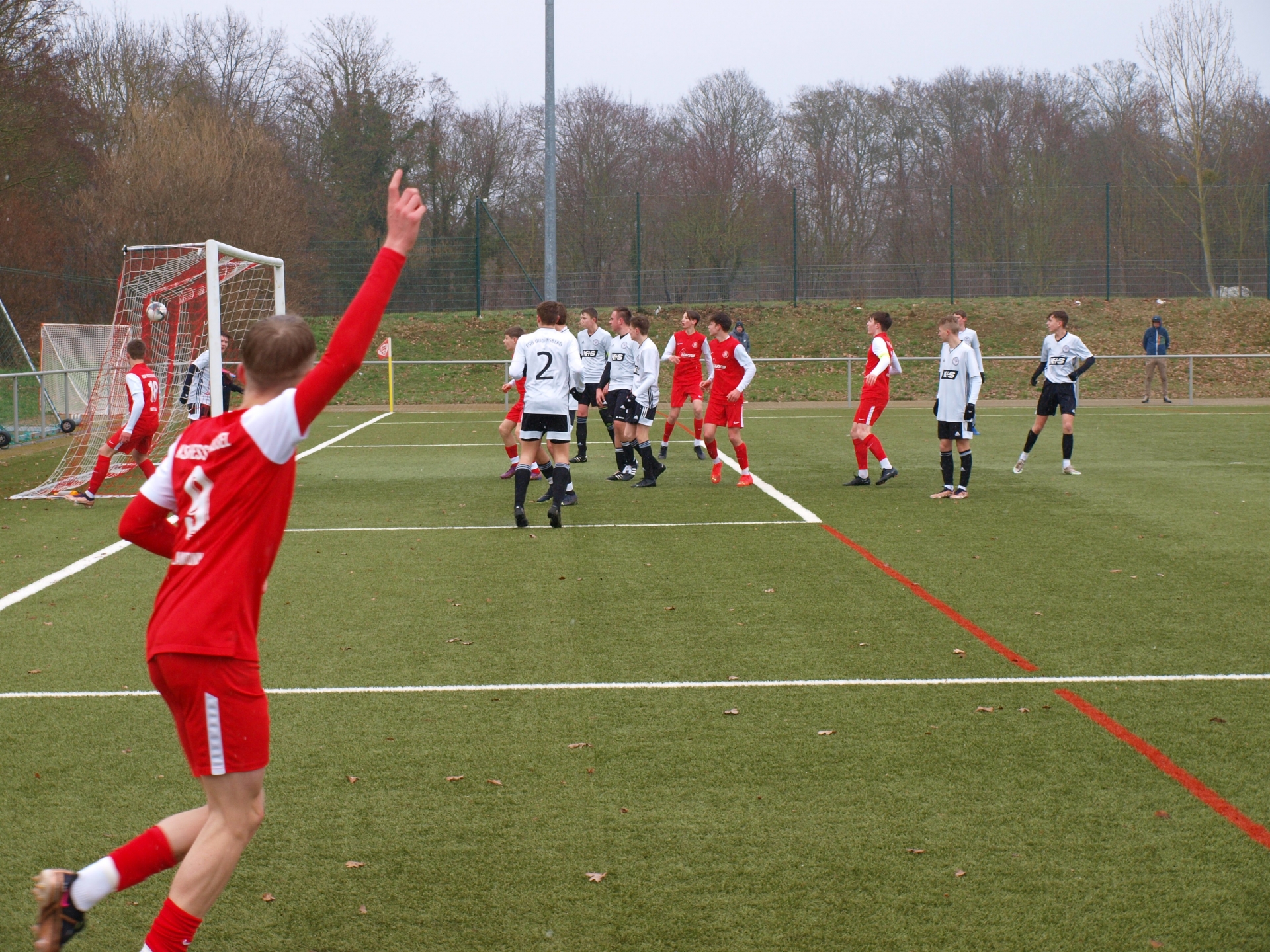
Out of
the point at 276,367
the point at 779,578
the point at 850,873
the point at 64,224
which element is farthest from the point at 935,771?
the point at 64,224

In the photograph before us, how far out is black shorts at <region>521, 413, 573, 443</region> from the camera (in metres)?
10.5

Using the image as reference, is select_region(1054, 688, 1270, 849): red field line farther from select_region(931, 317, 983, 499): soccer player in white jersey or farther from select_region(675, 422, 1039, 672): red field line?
select_region(931, 317, 983, 499): soccer player in white jersey

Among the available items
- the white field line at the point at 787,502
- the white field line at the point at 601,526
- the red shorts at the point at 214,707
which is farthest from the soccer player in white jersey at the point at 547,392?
the red shorts at the point at 214,707

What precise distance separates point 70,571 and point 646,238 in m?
30.9

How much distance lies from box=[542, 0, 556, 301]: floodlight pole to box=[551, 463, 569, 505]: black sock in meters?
12.5

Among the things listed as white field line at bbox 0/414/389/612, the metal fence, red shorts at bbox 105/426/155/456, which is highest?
the metal fence

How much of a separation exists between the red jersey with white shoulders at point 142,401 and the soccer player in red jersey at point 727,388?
5792 millimetres

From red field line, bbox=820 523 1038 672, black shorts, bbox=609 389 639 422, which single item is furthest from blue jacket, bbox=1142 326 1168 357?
red field line, bbox=820 523 1038 672

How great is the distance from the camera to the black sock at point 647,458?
13383 mm

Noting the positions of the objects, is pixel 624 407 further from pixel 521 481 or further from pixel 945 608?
pixel 945 608

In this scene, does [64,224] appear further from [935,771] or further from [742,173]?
[935,771]

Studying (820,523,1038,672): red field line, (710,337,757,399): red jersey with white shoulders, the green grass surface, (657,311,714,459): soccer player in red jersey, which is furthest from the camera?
the green grass surface

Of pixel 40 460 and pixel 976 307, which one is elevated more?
pixel 976 307

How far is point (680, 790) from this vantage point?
433 centimetres
